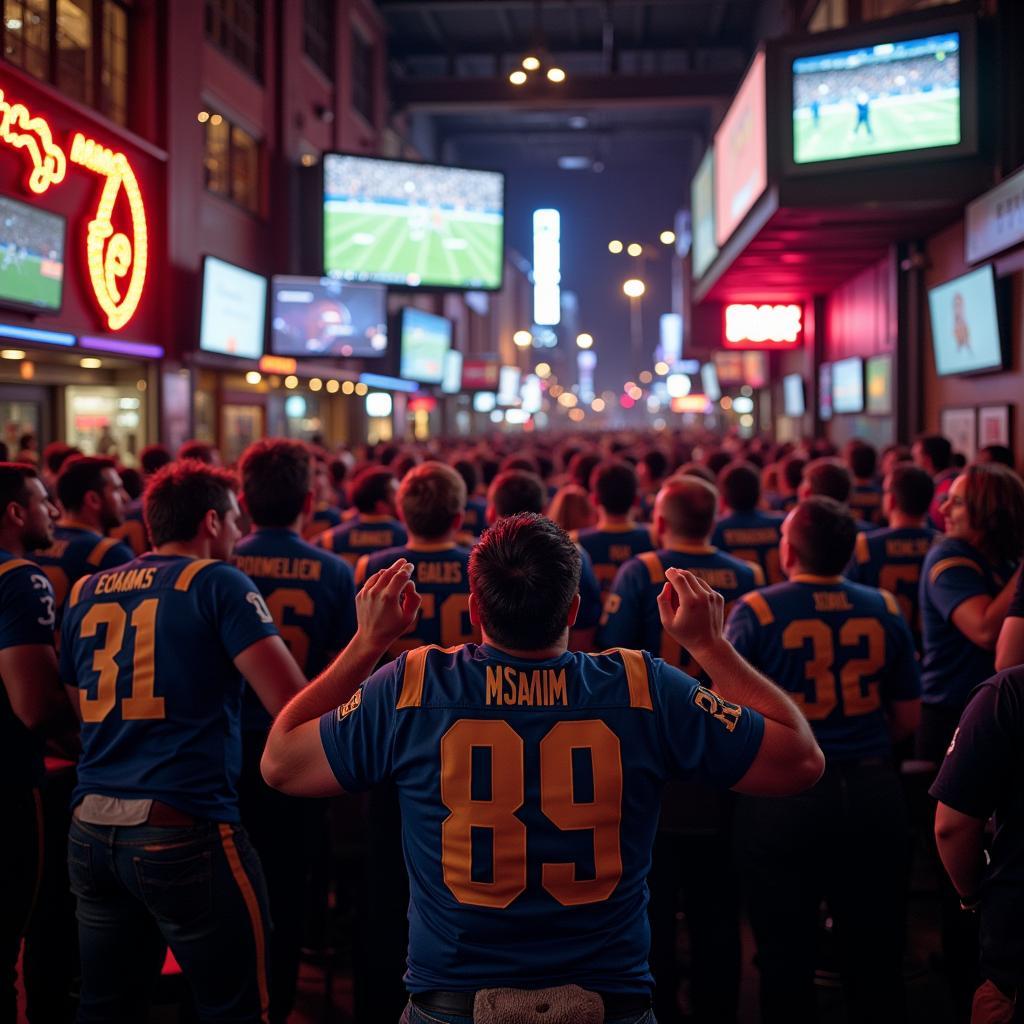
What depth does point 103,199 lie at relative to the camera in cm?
1497

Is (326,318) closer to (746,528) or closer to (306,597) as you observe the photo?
(746,528)

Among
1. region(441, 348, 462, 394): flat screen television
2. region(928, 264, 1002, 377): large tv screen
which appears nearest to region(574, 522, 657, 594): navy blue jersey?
region(928, 264, 1002, 377): large tv screen

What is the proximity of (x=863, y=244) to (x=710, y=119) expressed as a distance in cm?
2700

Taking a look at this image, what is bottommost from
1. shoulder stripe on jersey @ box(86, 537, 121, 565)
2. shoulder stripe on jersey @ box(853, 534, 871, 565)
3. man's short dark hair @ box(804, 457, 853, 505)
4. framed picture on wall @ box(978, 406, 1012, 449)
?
shoulder stripe on jersey @ box(853, 534, 871, 565)

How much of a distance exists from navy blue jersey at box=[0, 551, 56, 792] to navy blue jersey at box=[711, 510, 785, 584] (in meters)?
4.40

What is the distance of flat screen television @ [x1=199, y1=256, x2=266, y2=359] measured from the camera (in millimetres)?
17688

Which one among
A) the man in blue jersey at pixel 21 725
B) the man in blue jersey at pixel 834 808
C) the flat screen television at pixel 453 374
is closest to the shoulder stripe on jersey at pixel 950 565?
the man in blue jersey at pixel 834 808

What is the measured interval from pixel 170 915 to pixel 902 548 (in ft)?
14.9

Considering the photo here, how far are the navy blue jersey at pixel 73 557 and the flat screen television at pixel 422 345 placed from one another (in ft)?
79.7

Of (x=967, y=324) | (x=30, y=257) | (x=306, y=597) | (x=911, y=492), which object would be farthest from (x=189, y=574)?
(x=967, y=324)

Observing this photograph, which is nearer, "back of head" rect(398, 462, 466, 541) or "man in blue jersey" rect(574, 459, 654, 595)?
"back of head" rect(398, 462, 466, 541)

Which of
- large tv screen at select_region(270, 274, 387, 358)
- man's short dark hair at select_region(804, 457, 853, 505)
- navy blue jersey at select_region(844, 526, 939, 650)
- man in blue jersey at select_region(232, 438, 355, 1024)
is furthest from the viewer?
large tv screen at select_region(270, 274, 387, 358)

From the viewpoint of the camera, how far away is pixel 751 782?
240cm

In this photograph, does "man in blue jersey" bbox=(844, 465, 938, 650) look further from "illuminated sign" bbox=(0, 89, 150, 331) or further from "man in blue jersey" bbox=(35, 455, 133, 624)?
"illuminated sign" bbox=(0, 89, 150, 331)
